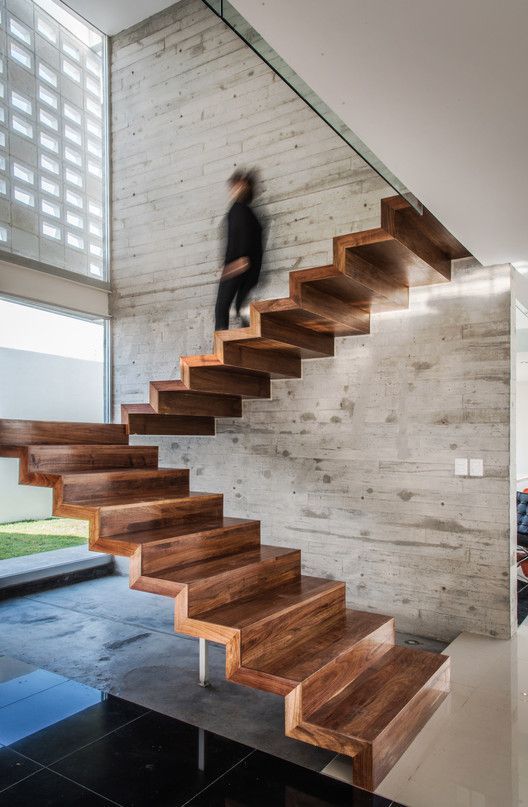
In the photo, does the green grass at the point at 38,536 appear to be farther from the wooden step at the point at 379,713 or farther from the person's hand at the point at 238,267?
the wooden step at the point at 379,713

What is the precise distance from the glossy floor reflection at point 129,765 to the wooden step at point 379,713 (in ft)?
0.50

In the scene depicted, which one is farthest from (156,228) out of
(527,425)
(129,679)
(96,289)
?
(527,425)

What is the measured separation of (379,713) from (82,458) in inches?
83.7

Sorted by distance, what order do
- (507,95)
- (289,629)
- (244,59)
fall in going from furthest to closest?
(244,59) → (289,629) → (507,95)

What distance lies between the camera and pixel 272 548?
11.5ft

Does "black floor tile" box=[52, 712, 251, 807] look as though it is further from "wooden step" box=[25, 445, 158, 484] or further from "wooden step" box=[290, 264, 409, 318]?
"wooden step" box=[290, 264, 409, 318]

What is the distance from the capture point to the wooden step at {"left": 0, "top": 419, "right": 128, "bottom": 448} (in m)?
3.28

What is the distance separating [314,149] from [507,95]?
2761mm

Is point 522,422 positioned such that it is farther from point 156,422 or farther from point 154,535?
point 154,535

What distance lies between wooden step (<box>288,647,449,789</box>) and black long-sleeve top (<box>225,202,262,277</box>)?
2.99 meters

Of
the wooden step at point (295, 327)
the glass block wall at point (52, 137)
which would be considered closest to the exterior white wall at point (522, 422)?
the wooden step at point (295, 327)

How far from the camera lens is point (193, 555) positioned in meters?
3.08

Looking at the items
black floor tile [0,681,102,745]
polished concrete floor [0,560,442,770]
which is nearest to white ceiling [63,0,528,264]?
polished concrete floor [0,560,442,770]

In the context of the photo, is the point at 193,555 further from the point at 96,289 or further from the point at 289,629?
the point at 96,289
